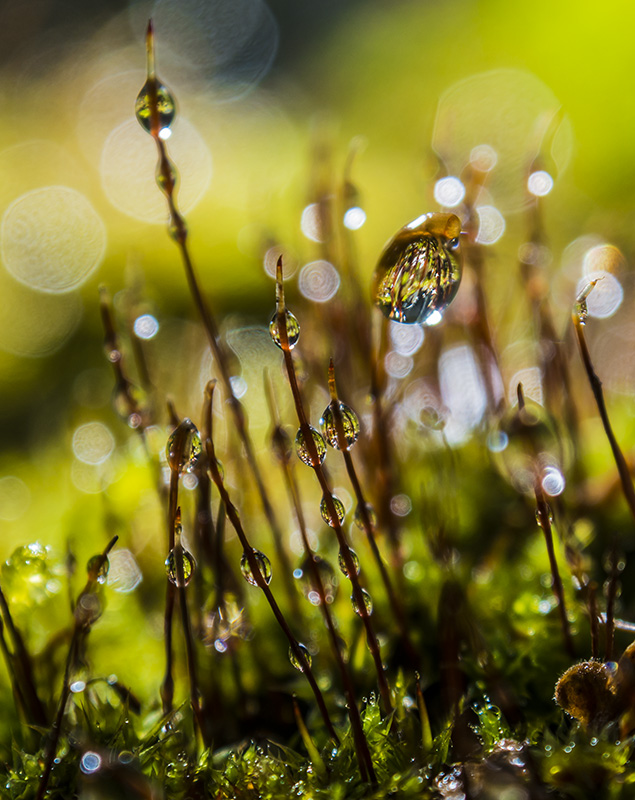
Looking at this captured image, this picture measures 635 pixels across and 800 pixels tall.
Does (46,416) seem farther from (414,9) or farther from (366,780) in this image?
(414,9)

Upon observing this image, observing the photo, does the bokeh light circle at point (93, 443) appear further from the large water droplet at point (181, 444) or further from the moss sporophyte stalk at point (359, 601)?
the large water droplet at point (181, 444)

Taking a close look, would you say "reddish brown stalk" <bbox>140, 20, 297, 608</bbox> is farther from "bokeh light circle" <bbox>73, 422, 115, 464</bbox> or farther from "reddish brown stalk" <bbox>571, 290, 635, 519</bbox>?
"bokeh light circle" <bbox>73, 422, 115, 464</bbox>

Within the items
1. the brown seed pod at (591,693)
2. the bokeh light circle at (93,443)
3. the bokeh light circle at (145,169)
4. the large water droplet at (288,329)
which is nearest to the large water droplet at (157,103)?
the large water droplet at (288,329)

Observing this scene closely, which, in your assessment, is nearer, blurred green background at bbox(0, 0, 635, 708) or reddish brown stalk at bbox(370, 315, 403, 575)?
reddish brown stalk at bbox(370, 315, 403, 575)

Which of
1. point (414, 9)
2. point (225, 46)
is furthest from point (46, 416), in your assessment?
point (225, 46)

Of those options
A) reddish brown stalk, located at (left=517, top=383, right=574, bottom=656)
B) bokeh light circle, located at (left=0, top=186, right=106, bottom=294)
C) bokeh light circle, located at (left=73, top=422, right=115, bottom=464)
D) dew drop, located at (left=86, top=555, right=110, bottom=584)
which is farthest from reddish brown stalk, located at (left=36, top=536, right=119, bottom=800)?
bokeh light circle, located at (left=0, top=186, right=106, bottom=294)

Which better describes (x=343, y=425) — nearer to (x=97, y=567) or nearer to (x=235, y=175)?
(x=97, y=567)

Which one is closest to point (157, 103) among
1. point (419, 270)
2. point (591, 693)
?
point (419, 270)
